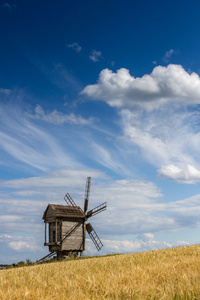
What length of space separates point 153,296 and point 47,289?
1693 mm

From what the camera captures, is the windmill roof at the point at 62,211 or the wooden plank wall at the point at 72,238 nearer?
the wooden plank wall at the point at 72,238

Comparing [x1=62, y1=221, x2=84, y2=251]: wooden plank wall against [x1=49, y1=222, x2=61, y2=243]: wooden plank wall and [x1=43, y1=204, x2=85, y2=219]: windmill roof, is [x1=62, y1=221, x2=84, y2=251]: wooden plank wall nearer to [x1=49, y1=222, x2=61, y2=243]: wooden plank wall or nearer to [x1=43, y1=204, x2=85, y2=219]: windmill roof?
[x1=49, y1=222, x2=61, y2=243]: wooden plank wall

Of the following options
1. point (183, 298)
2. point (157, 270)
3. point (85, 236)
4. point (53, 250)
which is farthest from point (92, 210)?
point (183, 298)

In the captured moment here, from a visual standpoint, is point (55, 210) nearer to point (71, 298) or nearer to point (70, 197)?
point (70, 197)

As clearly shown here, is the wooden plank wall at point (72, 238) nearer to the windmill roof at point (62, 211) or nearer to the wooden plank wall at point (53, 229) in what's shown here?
the wooden plank wall at point (53, 229)

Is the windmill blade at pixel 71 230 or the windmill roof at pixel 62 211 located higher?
the windmill roof at pixel 62 211

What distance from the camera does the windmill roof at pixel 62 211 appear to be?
110 ft

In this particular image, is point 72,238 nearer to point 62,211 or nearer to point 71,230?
point 71,230

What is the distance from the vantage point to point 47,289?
4.73 meters

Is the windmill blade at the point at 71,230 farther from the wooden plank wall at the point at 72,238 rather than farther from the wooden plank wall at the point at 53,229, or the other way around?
the wooden plank wall at the point at 53,229

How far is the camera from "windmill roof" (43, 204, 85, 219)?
33406 millimetres

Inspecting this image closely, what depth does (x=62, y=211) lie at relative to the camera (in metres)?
33.9

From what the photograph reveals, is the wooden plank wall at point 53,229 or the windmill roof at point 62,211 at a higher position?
the windmill roof at point 62,211

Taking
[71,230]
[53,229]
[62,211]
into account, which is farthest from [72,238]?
[62,211]
